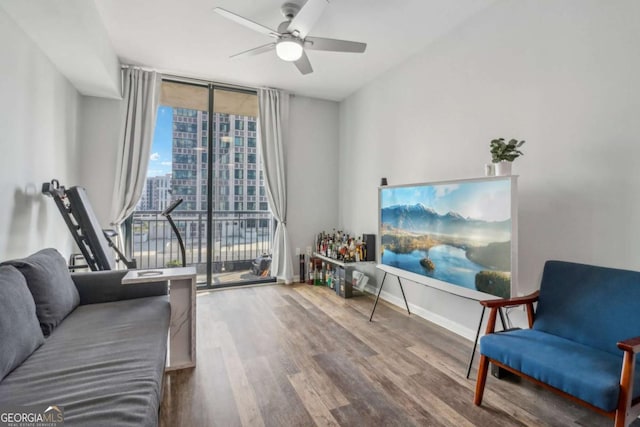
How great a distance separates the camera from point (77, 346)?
1551mm

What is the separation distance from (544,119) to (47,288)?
3455mm

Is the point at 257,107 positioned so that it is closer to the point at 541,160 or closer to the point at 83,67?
the point at 83,67

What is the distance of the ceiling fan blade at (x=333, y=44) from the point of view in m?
2.54

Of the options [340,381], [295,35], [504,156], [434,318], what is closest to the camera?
[340,381]

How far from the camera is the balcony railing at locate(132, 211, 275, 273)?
4242 millimetres

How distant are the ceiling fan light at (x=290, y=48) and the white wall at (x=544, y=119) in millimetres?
1493

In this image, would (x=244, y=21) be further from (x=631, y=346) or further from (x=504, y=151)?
(x=631, y=346)

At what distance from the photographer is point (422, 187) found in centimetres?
276

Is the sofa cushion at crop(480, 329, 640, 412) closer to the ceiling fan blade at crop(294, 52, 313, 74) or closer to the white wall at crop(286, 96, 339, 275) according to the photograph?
the ceiling fan blade at crop(294, 52, 313, 74)

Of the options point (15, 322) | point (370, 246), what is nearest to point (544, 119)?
point (370, 246)

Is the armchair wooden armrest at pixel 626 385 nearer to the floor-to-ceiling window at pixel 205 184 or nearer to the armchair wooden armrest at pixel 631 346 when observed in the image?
the armchair wooden armrest at pixel 631 346

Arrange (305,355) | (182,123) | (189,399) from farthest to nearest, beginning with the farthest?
(182,123) < (305,355) < (189,399)

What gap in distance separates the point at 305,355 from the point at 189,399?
872mm

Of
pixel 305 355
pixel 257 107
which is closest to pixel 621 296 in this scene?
pixel 305 355
